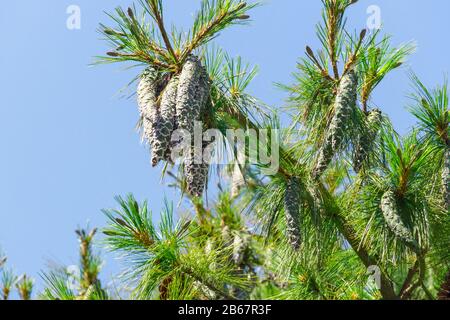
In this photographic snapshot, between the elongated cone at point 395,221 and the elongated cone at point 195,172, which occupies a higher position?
the elongated cone at point 195,172

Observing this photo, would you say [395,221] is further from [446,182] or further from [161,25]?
[161,25]

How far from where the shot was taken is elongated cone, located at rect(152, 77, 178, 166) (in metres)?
3.16

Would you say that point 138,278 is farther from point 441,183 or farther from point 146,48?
point 441,183

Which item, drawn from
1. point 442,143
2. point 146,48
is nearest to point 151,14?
point 146,48

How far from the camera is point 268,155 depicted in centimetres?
393

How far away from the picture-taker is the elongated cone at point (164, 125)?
10.4 ft

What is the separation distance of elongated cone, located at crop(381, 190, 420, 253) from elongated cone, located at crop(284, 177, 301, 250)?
39 centimetres

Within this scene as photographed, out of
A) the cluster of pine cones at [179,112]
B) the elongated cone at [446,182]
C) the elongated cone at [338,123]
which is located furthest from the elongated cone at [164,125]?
the elongated cone at [446,182]

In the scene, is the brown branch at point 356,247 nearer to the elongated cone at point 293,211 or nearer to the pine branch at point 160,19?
the elongated cone at point 293,211

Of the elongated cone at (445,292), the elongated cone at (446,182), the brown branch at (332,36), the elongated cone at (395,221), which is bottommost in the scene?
the elongated cone at (445,292)

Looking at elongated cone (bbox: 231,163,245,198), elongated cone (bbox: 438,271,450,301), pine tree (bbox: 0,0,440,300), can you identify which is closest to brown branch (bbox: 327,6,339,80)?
pine tree (bbox: 0,0,440,300)

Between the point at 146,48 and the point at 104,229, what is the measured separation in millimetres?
868

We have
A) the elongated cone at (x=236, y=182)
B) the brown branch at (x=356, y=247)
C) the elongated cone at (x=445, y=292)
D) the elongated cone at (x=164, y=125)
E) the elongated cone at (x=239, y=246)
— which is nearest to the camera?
the elongated cone at (x=164, y=125)
